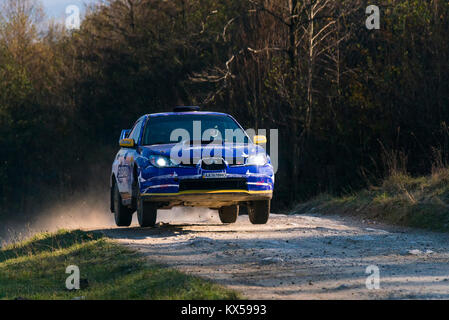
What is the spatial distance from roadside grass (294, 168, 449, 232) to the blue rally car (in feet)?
10.7

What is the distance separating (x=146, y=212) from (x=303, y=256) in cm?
351

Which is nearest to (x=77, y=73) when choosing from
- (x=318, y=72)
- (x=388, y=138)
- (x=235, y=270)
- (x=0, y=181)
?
(x=0, y=181)

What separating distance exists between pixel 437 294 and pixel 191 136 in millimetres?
6910

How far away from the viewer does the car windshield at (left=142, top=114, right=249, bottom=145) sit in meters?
14.1

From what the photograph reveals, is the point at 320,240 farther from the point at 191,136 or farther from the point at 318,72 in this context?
the point at 318,72

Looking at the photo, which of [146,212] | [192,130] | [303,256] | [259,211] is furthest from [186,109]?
[303,256]

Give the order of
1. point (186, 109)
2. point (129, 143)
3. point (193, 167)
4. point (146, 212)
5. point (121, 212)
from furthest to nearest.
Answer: point (121, 212)
point (186, 109)
point (129, 143)
point (146, 212)
point (193, 167)

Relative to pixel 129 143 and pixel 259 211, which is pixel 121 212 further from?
pixel 259 211

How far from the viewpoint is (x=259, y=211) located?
14.3 metres

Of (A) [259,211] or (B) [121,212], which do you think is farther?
(B) [121,212]

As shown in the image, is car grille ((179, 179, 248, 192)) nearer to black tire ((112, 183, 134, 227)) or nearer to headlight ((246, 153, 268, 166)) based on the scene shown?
headlight ((246, 153, 268, 166))

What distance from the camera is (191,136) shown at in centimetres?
1416

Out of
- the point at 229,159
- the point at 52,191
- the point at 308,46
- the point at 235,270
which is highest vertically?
the point at 308,46

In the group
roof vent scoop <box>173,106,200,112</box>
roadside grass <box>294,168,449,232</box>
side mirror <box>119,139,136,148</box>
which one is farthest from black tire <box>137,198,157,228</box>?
roadside grass <box>294,168,449,232</box>
